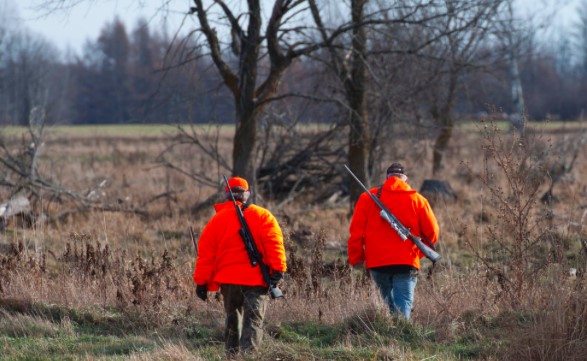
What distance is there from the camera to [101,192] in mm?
17359

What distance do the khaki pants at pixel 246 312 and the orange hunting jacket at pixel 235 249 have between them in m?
0.09

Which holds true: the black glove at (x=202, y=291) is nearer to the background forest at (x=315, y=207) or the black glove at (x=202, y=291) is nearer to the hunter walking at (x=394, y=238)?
the background forest at (x=315, y=207)

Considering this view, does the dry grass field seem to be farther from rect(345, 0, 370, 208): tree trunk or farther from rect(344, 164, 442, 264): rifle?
rect(345, 0, 370, 208): tree trunk

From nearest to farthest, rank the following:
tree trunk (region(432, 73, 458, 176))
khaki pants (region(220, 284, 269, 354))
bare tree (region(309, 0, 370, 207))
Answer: khaki pants (region(220, 284, 269, 354)) < bare tree (region(309, 0, 370, 207)) < tree trunk (region(432, 73, 458, 176))

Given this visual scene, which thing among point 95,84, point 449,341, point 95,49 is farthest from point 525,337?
point 95,49

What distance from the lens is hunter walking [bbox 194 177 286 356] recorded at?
6.51m

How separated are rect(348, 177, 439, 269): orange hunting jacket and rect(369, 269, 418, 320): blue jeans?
5.4 inches

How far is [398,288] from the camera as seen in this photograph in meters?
7.51

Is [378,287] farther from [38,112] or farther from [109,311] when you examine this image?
[38,112]

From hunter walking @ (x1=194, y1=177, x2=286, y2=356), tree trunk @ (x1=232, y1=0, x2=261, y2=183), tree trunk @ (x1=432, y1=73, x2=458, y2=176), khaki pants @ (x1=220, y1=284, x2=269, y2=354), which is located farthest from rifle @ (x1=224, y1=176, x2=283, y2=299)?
tree trunk @ (x1=432, y1=73, x2=458, y2=176)

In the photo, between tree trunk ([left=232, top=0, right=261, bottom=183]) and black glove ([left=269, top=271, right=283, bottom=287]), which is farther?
tree trunk ([left=232, top=0, right=261, bottom=183])

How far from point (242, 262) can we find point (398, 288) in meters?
1.69

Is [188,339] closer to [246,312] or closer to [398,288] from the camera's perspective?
[246,312]

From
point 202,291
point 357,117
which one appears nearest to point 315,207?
point 357,117
